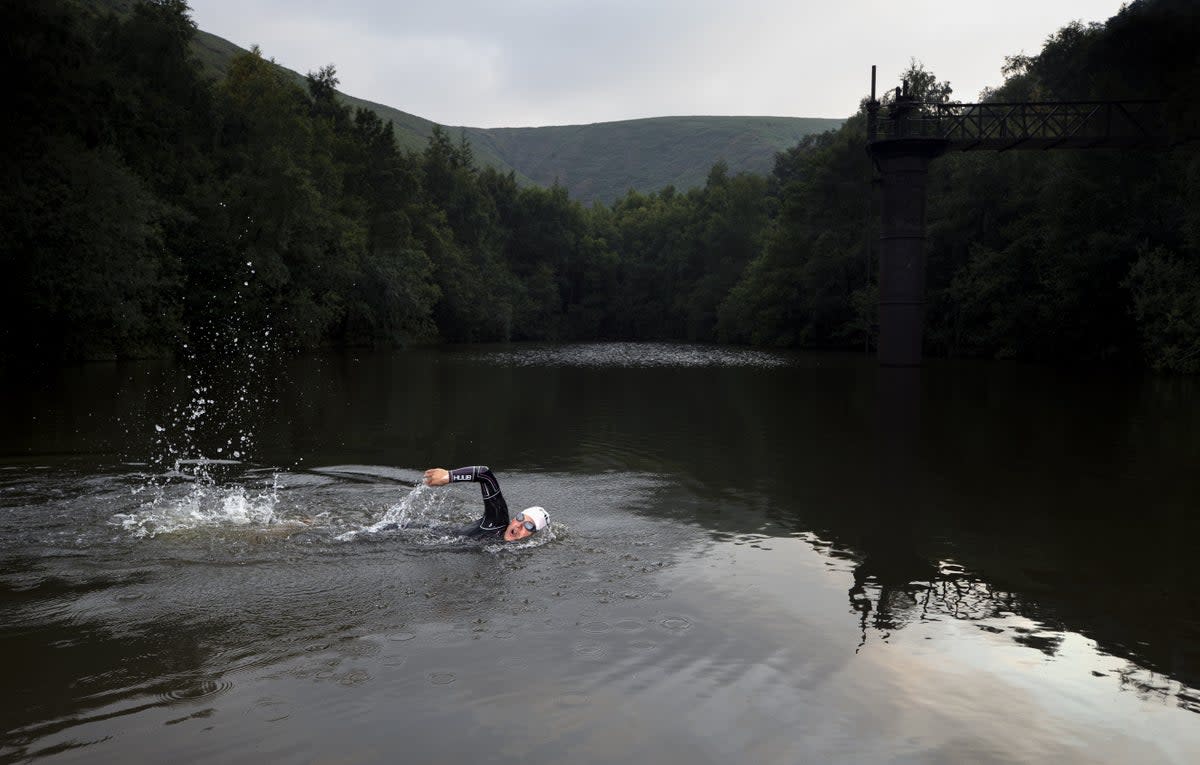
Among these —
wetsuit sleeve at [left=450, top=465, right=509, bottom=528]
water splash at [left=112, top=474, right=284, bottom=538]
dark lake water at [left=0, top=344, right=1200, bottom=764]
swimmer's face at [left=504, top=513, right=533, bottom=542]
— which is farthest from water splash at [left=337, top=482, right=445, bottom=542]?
swimmer's face at [left=504, top=513, right=533, bottom=542]

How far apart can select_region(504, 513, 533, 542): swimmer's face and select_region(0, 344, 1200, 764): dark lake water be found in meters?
0.31

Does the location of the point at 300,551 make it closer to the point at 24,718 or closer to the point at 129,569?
the point at 129,569

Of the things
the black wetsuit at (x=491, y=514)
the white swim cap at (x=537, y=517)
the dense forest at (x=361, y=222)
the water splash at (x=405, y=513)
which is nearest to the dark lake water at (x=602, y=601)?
the water splash at (x=405, y=513)

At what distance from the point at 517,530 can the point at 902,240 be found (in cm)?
4054

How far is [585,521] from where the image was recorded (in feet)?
45.2

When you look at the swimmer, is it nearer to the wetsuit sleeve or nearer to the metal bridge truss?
the wetsuit sleeve

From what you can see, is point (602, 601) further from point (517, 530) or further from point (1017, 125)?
point (1017, 125)

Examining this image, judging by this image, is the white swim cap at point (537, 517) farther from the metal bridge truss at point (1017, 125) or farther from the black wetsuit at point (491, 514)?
the metal bridge truss at point (1017, 125)

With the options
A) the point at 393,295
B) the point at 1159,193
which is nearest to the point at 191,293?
the point at 393,295

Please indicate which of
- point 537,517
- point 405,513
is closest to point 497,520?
point 537,517

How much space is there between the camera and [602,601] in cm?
980

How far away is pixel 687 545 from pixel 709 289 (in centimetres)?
11740

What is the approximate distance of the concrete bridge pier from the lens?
47.2 m

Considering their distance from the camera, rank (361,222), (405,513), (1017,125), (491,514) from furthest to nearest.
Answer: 1. (361,222)
2. (1017,125)
3. (405,513)
4. (491,514)
